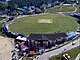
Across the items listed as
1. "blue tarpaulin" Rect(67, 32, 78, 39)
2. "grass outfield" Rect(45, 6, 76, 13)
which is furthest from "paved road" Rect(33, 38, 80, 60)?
"grass outfield" Rect(45, 6, 76, 13)

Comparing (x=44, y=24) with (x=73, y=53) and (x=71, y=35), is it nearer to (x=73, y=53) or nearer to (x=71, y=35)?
(x=71, y=35)

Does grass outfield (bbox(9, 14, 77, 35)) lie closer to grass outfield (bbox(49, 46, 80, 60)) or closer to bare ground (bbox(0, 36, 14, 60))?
bare ground (bbox(0, 36, 14, 60))

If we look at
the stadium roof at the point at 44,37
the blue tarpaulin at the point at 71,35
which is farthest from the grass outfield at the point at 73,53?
the blue tarpaulin at the point at 71,35

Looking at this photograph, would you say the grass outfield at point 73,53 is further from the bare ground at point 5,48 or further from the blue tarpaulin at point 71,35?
the bare ground at point 5,48

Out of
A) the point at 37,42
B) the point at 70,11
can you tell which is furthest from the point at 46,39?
the point at 70,11

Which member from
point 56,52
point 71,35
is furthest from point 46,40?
point 71,35

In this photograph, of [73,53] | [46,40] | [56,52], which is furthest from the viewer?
[46,40]

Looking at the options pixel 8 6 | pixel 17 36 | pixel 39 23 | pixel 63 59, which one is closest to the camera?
pixel 63 59

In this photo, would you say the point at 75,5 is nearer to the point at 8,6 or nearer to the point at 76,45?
the point at 8,6
